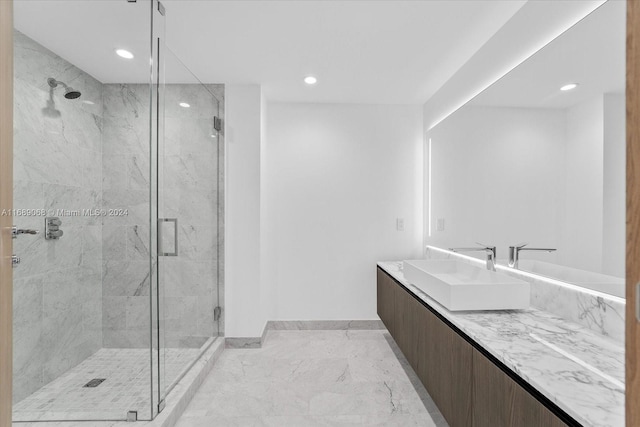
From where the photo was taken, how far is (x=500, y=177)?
2.25 meters

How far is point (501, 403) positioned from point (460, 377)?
34 cm

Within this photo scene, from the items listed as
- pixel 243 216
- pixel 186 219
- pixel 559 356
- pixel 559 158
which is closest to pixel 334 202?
pixel 243 216

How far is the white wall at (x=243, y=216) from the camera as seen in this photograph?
321 centimetres

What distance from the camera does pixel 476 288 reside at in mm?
1752

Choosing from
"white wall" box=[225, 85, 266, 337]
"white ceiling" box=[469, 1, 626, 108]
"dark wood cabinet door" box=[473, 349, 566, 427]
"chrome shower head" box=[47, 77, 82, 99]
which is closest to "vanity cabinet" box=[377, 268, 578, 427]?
"dark wood cabinet door" box=[473, 349, 566, 427]

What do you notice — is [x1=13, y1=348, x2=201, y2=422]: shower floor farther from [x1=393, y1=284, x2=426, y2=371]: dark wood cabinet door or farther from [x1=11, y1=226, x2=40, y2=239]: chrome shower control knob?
[x1=393, y1=284, x2=426, y2=371]: dark wood cabinet door

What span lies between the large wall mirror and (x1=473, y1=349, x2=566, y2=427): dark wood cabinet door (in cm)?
65

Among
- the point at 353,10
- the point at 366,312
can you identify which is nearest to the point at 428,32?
the point at 353,10

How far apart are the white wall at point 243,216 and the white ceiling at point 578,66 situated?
6.79 feet

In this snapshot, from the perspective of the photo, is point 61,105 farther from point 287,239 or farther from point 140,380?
point 287,239

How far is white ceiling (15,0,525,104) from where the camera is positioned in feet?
6.13

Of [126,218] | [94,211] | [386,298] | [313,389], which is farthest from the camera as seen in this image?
[386,298]

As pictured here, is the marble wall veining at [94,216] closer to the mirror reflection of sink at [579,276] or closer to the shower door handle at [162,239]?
the shower door handle at [162,239]

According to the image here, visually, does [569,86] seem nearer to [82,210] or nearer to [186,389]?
[82,210]
